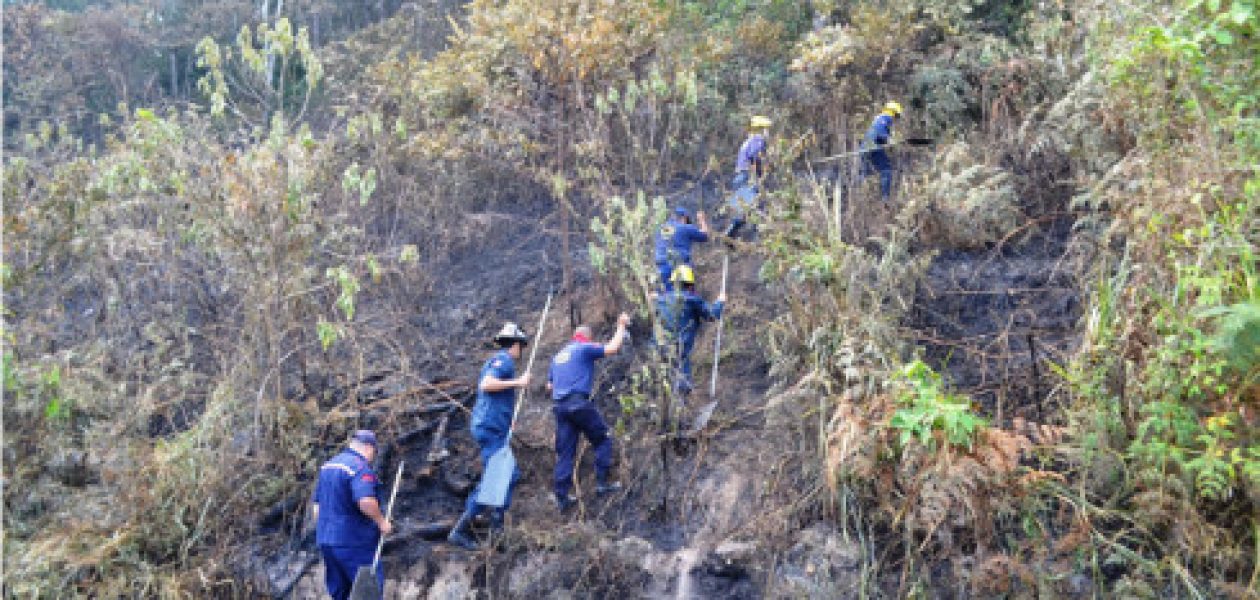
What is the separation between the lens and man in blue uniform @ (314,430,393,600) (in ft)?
20.5

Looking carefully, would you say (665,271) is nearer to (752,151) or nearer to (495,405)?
(752,151)

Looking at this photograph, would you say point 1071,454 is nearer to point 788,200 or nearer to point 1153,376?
point 1153,376

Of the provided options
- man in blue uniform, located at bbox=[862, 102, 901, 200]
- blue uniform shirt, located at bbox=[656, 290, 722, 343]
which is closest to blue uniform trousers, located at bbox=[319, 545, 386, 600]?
blue uniform shirt, located at bbox=[656, 290, 722, 343]

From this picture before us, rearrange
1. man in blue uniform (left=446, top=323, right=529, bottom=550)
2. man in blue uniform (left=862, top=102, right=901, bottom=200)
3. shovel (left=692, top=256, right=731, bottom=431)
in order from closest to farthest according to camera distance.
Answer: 1. man in blue uniform (left=446, top=323, right=529, bottom=550)
2. shovel (left=692, top=256, right=731, bottom=431)
3. man in blue uniform (left=862, top=102, right=901, bottom=200)

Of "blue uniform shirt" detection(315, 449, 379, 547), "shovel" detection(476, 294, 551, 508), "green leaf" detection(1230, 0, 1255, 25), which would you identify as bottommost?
"shovel" detection(476, 294, 551, 508)

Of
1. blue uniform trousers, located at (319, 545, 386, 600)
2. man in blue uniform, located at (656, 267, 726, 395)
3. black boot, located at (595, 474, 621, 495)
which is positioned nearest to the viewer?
blue uniform trousers, located at (319, 545, 386, 600)

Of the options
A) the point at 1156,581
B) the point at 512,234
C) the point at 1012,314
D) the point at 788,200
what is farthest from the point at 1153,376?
the point at 512,234

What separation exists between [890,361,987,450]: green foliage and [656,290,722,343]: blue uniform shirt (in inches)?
87.0

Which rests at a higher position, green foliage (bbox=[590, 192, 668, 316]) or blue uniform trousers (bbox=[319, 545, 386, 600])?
green foliage (bbox=[590, 192, 668, 316])

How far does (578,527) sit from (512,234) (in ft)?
17.7

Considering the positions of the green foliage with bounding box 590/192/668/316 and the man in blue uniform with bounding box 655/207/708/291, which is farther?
the man in blue uniform with bounding box 655/207/708/291

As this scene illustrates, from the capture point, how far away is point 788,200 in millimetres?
7008

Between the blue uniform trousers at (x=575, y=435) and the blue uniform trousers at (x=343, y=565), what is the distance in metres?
1.50

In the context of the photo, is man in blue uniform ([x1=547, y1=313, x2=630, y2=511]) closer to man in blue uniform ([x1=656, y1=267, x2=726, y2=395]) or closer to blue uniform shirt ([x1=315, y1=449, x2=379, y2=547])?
man in blue uniform ([x1=656, y1=267, x2=726, y2=395])
